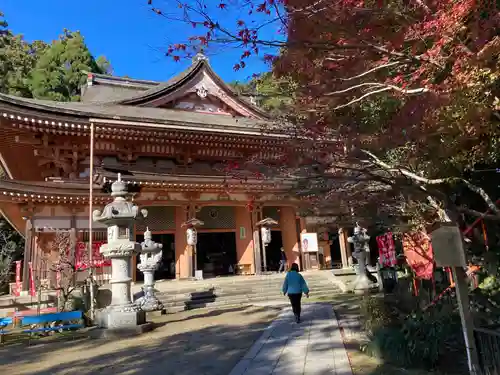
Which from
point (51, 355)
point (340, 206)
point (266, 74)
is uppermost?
point (266, 74)

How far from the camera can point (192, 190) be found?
16.1 m

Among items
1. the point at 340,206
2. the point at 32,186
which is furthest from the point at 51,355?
the point at 32,186

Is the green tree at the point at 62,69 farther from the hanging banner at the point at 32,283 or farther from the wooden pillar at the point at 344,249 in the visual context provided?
the wooden pillar at the point at 344,249

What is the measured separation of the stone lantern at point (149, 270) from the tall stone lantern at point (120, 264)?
2076mm

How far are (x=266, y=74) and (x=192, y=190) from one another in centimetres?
1098

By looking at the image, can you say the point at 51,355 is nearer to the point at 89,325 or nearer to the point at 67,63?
the point at 89,325

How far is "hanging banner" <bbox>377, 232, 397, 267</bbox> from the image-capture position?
10625mm

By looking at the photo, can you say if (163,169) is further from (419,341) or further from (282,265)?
(419,341)

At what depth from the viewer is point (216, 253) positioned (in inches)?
843

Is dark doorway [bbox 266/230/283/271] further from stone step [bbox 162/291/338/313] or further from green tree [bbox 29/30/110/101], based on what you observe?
green tree [bbox 29/30/110/101]

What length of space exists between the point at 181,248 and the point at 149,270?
4846 millimetres

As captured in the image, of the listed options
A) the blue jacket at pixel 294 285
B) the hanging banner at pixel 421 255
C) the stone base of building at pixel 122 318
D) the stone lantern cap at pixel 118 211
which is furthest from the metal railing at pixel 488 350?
the stone lantern cap at pixel 118 211

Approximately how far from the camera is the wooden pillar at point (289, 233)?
19156 millimetres

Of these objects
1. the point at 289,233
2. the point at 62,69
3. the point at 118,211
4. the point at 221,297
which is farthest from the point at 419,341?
the point at 62,69
